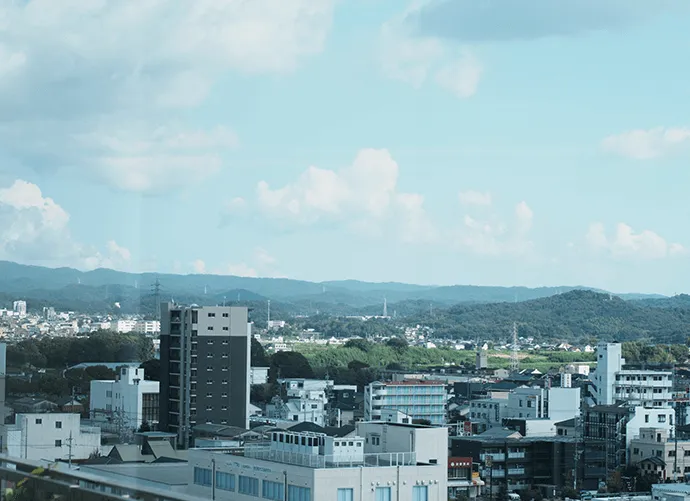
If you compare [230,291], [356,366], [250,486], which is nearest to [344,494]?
[250,486]

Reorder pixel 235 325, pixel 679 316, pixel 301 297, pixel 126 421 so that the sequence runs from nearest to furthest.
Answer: pixel 235 325, pixel 126 421, pixel 679 316, pixel 301 297

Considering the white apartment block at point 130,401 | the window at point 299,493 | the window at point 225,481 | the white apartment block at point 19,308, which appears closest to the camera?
the window at point 299,493

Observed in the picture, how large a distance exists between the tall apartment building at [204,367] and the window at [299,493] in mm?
6610

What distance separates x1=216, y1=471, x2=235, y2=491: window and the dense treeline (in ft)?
6.86

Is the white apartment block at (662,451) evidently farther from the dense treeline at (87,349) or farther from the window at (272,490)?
the window at (272,490)

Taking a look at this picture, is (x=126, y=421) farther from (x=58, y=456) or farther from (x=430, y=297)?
(x=430, y=297)

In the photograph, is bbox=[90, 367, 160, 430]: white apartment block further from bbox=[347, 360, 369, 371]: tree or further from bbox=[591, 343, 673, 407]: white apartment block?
bbox=[347, 360, 369, 371]: tree

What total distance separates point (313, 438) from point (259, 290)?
224 feet

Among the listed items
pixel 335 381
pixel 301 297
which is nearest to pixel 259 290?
pixel 301 297

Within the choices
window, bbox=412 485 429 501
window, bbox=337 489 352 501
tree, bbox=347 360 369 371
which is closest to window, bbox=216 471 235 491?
window, bbox=337 489 352 501

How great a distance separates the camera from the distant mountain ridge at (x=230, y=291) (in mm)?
9078

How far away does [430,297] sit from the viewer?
9806 centimetres

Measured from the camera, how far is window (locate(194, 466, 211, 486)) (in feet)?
22.5

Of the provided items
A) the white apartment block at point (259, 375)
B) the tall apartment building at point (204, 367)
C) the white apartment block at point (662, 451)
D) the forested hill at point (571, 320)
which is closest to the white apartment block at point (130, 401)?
the tall apartment building at point (204, 367)
